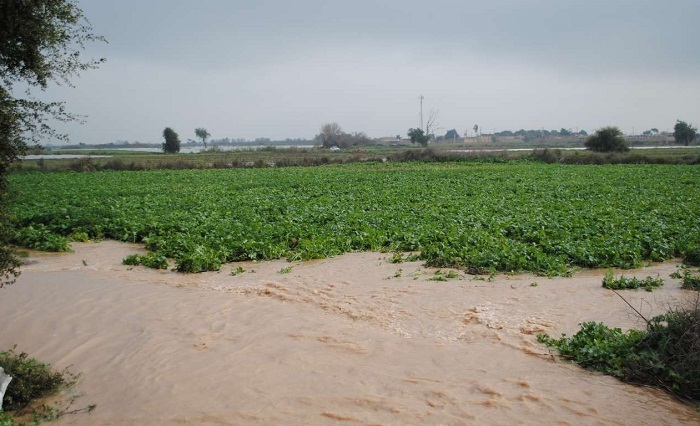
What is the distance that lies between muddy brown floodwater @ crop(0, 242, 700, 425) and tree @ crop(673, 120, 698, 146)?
116 metres

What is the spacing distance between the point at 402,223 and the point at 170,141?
284ft

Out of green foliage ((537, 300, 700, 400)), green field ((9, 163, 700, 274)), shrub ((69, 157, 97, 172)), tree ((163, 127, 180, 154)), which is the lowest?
green foliage ((537, 300, 700, 400))

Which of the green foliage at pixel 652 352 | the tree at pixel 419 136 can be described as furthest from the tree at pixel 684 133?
the green foliage at pixel 652 352

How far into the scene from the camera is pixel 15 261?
6555 mm

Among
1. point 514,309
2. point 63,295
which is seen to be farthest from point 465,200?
point 63,295

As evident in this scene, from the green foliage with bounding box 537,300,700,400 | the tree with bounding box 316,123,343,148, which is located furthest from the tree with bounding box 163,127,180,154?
the green foliage with bounding box 537,300,700,400

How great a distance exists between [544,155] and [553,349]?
52.6 metres

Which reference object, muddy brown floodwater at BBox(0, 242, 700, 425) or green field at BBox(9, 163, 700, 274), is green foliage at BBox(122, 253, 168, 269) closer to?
green field at BBox(9, 163, 700, 274)

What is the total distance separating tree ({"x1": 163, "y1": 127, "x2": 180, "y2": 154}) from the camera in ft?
303

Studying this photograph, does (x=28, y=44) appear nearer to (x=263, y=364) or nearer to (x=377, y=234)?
(x=263, y=364)

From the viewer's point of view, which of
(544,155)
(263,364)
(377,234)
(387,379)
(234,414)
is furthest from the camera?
(544,155)

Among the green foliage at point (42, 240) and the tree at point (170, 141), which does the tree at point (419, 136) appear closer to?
the tree at point (170, 141)

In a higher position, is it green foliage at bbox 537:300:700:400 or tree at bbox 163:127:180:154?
tree at bbox 163:127:180:154

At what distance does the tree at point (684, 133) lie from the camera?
105188 millimetres
